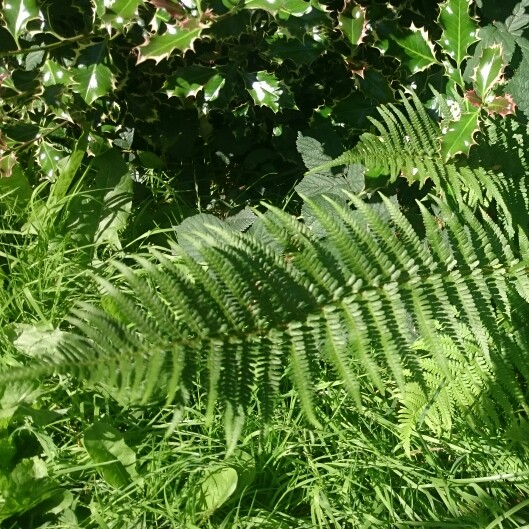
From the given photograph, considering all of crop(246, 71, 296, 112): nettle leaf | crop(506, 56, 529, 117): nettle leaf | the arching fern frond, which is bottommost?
the arching fern frond

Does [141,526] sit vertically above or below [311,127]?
below

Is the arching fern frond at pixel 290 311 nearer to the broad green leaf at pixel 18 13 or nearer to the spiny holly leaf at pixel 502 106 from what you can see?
the spiny holly leaf at pixel 502 106

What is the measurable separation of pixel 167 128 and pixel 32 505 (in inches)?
51.3

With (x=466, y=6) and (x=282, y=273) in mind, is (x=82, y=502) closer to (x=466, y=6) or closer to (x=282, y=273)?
(x=282, y=273)

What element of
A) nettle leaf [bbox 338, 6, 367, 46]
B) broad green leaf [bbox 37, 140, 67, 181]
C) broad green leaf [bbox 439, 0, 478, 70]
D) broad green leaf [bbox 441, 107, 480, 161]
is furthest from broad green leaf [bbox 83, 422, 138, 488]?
broad green leaf [bbox 439, 0, 478, 70]

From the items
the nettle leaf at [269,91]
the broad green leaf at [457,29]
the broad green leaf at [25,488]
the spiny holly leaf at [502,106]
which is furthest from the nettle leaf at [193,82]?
the broad green leaf at [25,488]

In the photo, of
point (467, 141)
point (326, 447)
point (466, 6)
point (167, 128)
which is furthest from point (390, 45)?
point (326, 447)

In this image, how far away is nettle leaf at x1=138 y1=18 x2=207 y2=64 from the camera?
1.82 metres

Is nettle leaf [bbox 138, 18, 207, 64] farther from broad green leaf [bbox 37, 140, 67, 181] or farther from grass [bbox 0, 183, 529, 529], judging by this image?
grass [bbox 0, 183, 529, 529]

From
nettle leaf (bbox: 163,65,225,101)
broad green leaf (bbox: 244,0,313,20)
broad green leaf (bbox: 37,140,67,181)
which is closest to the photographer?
broad green leaf (bbox: 244,0,313,20)

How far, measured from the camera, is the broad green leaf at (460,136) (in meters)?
1.81

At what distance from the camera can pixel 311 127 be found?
225cm

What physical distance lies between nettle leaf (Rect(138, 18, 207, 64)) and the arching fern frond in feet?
2.21

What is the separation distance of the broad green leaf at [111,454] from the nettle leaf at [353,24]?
128 cm
